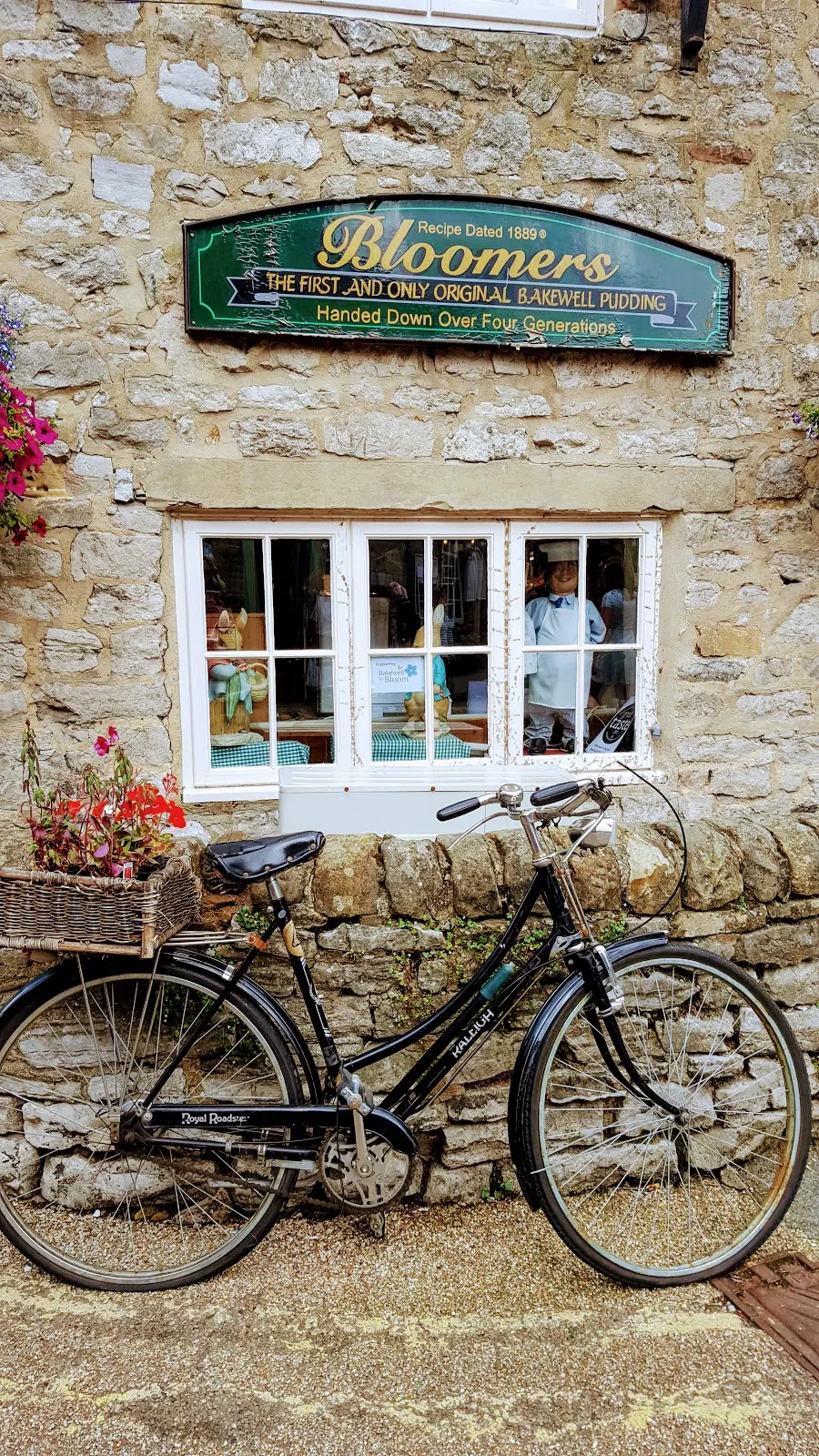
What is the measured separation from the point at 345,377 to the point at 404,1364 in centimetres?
333

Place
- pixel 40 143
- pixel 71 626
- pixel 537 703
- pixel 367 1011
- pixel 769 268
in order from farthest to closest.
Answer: pixel 537 703, pixel 769 268, pixel 71 626, pixel 40 143, pixel 367 1011

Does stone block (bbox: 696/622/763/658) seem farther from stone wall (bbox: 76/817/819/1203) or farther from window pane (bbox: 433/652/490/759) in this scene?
stone wall (bbox: 76/817/819/1203)

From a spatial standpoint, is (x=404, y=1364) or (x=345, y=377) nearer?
(x=404, y=1364)

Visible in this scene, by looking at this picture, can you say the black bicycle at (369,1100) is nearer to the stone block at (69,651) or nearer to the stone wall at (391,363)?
the stone wall at (391,363)

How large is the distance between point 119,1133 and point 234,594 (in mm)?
2198


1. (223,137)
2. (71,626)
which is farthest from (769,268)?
(71,626)

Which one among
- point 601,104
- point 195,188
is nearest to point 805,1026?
point 601,104

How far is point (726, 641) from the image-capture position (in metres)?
3.96

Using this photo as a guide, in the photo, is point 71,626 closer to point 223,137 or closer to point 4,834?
point 4,834

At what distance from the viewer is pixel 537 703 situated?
162 inches

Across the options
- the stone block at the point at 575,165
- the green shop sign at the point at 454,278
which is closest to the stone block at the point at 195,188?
the green shop sign at the point at 454,278

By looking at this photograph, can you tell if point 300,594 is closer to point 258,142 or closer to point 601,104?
point 258,142

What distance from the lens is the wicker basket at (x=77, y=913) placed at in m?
2.18

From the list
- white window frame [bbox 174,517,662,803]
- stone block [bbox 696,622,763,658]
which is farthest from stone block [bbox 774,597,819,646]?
white window frame [bbox 174,517,662,803]
